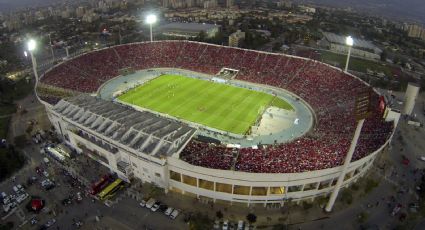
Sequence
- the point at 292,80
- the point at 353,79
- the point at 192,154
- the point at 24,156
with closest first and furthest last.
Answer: the point at 192,154 → the point at 24,156 → the point at 353,79 → the point at 292,80

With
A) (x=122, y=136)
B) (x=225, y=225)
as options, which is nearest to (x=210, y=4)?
(x=122, y=136)

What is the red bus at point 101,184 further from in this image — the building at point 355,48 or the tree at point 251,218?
the building at point 355,48

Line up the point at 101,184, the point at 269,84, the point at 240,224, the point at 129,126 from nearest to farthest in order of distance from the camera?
the point at 240,224 → the point at 101,184 → the point at 129,126 → the point at 269,84

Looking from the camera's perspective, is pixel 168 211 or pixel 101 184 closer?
pixel 168 211

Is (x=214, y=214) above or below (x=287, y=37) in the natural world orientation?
below

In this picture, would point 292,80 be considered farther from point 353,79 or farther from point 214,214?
point 214,214

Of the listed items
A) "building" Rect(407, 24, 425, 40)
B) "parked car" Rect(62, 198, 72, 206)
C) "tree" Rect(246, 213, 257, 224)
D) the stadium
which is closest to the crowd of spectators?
the stadium

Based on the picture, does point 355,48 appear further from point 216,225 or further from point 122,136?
point 216,225

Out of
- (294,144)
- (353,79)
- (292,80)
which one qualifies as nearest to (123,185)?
(294,144)
